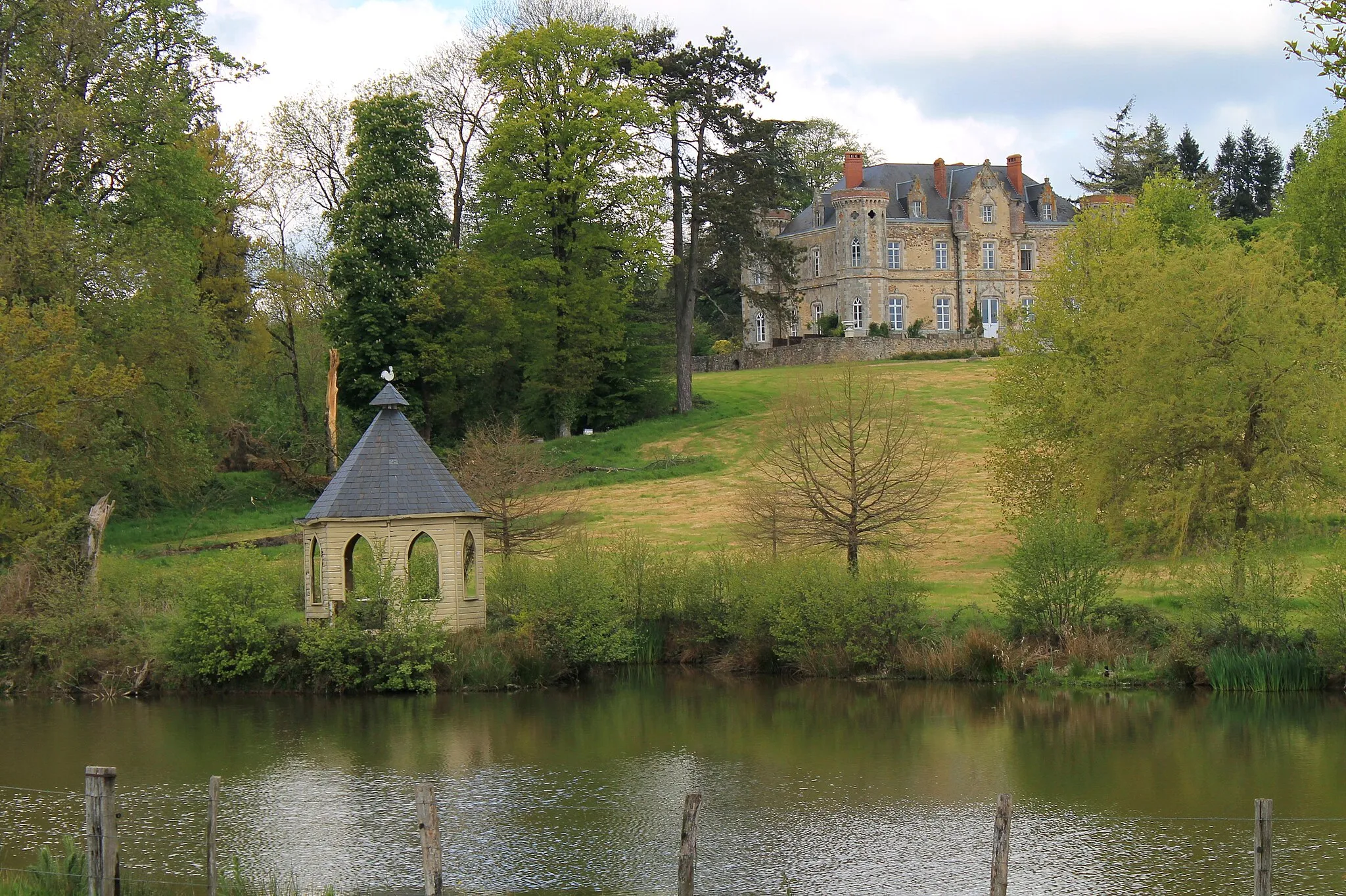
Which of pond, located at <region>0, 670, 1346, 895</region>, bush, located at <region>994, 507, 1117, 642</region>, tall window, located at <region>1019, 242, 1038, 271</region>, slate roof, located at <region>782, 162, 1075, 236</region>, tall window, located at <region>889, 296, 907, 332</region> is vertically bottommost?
pond, located at <region>0, 670, 1346, 895</region>

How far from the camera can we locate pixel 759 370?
65.6 meters

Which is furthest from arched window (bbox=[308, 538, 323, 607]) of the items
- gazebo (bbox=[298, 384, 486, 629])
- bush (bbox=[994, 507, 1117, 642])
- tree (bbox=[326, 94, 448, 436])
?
tree (bbox=[326, 94, 448, 436])

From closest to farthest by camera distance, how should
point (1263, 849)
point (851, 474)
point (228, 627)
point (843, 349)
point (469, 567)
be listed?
point (1263, 849)
point (228, 627)
point (469, 567)
point (851, 474)
point (843, 349)

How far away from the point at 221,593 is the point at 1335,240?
103 feet

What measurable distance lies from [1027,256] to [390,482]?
2119 inches

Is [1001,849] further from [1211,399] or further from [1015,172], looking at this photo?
[1015,172]

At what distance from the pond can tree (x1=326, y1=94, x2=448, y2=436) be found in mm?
22134

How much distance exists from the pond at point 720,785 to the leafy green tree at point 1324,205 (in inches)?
770

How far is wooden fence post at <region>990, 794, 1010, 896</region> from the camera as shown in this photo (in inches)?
460

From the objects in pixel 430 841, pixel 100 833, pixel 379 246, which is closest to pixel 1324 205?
pixel 379 246

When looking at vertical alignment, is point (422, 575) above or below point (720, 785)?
above

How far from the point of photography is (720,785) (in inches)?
722

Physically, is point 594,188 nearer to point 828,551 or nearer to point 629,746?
point 828,551

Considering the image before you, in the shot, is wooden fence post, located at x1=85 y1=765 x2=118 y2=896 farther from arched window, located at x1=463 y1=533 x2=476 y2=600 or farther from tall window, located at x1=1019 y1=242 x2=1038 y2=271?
tall window, located at x1=1019 y1=242 x2=1038 y2=271
